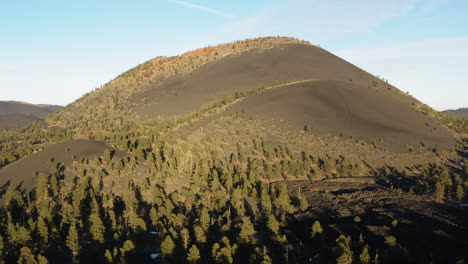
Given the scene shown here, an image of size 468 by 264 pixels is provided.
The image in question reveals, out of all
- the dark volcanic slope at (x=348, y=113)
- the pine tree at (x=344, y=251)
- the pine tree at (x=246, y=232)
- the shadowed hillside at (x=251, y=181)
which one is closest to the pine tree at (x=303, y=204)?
the shadowed hillside at (x=251, y=181)

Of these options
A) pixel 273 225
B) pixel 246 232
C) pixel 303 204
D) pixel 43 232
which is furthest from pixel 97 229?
pixel 303 204

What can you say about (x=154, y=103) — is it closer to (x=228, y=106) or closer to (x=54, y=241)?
(x=228, y=106)

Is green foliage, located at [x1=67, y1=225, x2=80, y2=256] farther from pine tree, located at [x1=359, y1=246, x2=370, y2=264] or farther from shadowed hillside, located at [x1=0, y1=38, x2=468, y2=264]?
pine tree, located at [x1=359, y1=246, x2=370, y2=264]

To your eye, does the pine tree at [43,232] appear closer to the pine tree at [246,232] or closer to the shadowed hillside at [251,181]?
the shadowed hillside at [251,181]

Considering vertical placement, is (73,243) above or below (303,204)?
below

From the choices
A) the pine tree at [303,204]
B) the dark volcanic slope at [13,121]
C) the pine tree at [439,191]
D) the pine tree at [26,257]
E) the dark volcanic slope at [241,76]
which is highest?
the dark volcanic slope at [241,76]

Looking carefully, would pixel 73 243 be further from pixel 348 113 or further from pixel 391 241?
pixel 348 113
